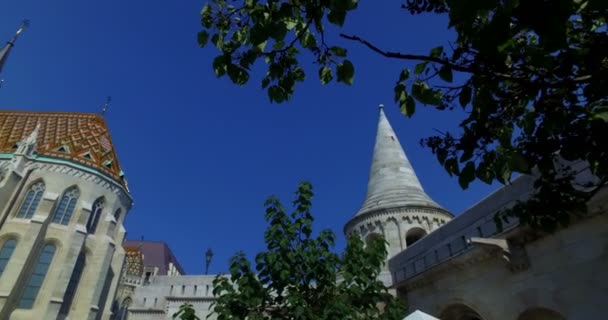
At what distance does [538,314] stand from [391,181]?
12.7 m

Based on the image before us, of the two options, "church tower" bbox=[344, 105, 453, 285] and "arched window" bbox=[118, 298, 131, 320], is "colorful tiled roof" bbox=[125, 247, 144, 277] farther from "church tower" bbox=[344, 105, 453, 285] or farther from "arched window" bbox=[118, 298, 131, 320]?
"church tower" bbox=[344, 105, 453, 285]

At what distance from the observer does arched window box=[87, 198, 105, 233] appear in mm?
24875

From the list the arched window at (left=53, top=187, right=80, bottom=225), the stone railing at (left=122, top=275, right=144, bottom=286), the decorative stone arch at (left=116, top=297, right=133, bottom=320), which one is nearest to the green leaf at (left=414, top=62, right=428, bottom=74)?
the arched window at (left=53, top=187, right=80, bottom=225)

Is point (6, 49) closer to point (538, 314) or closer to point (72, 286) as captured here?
point (72, 286)

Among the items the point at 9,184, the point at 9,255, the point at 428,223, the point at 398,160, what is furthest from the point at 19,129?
the point at 428,223

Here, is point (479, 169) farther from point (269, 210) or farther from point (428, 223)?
point (428, 223)

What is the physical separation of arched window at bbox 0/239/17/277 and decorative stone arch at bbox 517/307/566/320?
26.7m

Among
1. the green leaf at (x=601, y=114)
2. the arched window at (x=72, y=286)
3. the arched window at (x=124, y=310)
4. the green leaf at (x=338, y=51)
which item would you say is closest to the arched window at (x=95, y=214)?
the arched window at (x=72, y=286)

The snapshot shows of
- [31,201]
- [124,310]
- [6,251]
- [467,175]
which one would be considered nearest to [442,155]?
[467,175]

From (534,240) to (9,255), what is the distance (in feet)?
89.5

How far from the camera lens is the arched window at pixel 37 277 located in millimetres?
20406

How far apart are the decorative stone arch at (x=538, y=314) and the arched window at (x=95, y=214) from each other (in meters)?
26.7

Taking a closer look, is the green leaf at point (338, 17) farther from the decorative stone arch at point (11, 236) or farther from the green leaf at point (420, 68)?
the decorative stone arch at point (11, 236)

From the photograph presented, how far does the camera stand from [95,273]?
23594 mm
